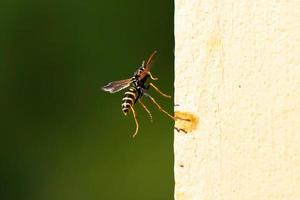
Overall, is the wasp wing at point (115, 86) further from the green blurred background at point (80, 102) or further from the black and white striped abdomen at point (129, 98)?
the green blurred background at point (80, 102)
